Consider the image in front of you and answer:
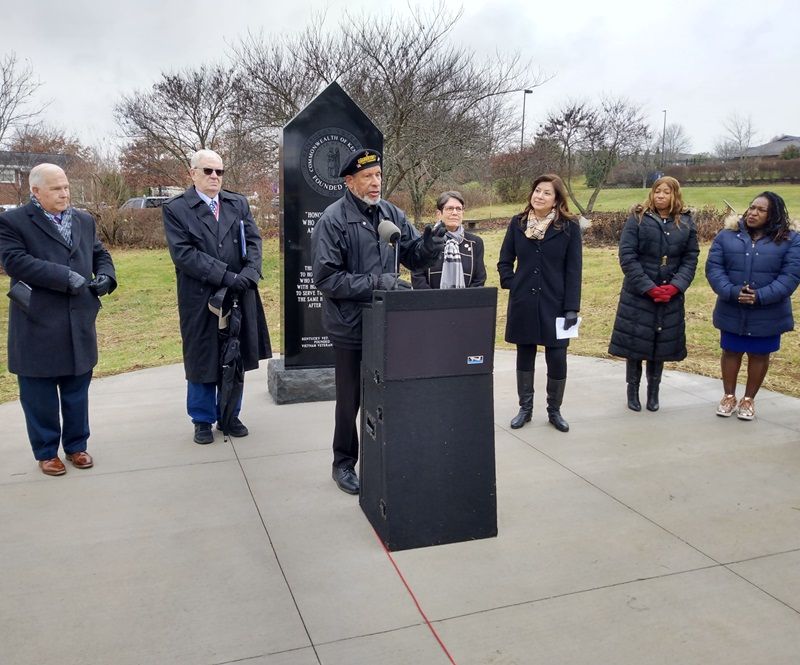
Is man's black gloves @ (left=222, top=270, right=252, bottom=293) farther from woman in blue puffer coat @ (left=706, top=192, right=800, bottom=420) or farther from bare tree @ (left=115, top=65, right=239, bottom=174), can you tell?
bare tree @ (left=115, top=65, right=239, bottom=174)

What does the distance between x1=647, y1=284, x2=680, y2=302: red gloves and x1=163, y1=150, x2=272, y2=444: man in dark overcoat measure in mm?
A: 2938

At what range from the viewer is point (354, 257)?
3.71 metres

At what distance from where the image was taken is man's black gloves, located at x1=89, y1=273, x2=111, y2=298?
432cm

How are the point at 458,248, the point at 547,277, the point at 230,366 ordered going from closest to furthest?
1. the point at 230,366
2. the point at 458,248
3. the point at 547,277

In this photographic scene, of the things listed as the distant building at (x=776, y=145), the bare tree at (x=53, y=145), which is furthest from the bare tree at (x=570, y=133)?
the distant building at (x=776, y=145)

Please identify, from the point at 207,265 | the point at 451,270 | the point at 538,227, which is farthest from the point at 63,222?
the point at 538,227

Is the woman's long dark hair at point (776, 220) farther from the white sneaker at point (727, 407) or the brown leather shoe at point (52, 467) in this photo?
the brown leather shoe at point (52, 467)

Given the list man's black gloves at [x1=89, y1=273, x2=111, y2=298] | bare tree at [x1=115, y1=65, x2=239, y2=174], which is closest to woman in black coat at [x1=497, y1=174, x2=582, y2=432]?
man's black gloves at [x1=89, y1=273, x2=111, y2=298]

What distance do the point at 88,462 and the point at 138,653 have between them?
209cm

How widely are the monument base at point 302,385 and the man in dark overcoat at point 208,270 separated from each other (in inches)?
32.1

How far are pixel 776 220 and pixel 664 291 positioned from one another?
94cm

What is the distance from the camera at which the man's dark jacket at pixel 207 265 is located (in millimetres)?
4594

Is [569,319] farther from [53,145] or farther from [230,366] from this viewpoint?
[53,145]

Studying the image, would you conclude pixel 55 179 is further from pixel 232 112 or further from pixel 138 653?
pixel 232 112
